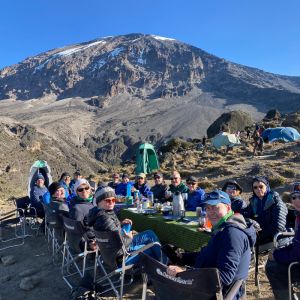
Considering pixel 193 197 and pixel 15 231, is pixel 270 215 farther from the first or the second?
pixel 15 231

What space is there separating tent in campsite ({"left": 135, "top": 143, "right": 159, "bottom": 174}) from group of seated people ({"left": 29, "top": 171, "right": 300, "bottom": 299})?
32.7ft

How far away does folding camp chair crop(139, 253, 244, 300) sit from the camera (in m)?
2.40

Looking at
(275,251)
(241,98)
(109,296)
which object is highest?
(241,98)

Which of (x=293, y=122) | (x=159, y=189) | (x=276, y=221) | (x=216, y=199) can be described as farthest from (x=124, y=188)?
(x=293, y=122)

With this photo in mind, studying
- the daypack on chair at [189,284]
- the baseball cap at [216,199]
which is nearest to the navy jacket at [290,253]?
the baseball cap at [216,199]

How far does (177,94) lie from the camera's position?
16850cm

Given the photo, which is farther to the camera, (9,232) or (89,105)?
(89,105)

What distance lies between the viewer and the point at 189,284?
244 cm

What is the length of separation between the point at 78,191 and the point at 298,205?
276 cm

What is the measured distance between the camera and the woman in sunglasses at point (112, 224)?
157 inches

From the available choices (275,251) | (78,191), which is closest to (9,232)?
(78,191)

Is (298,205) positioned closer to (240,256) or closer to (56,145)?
(240,256)

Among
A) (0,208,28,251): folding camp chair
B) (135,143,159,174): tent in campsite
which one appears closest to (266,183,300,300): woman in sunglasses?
(0,208,28,251): folding camp chair

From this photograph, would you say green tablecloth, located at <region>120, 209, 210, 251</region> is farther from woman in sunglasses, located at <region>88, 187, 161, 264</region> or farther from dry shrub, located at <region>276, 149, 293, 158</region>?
dry shrub, located at <region>276, 149, 293, 158</region>
